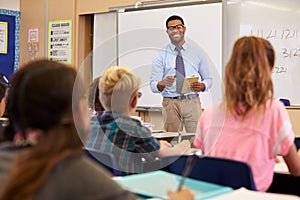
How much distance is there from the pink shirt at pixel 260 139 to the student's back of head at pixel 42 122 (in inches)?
42.5

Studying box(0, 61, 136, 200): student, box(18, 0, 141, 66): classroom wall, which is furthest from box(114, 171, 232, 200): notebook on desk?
box(18, 0, 141, 66): classroom wall

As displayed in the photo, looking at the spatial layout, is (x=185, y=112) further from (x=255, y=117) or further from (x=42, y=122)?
(x=42, y=122)

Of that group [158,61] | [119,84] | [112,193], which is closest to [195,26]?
[158,61]

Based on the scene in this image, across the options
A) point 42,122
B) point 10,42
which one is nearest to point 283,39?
point 42,122

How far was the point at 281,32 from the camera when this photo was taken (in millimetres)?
4402

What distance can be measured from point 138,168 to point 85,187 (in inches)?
50.8

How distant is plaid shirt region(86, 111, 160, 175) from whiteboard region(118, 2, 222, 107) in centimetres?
241

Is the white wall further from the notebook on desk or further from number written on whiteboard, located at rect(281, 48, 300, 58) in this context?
the notebook on desk

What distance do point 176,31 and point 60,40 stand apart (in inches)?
75.4

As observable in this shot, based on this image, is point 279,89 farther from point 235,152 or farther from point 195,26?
point 235,152

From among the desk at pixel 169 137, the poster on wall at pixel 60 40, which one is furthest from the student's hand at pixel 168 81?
the poster on wall at pixel 60 40

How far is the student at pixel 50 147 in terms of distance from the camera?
36.9 inches

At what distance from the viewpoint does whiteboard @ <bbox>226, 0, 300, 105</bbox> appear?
4340 millimetres

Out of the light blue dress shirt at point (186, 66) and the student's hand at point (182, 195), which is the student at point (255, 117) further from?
the light blue dress shirt at point (186, 66)
